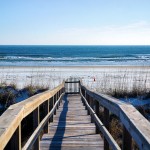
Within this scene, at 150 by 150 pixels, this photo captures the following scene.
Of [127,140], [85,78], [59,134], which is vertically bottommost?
[85,78]

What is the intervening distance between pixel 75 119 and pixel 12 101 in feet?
21.3

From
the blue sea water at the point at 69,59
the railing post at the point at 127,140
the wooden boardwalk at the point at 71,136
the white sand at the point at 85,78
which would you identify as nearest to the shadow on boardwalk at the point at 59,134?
the wooden boardwalk at the point at 71,136

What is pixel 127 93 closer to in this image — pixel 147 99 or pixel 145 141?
pixel 147 99

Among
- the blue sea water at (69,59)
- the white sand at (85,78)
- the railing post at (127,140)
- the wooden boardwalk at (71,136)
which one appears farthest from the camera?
the blue sea water at (69,59)

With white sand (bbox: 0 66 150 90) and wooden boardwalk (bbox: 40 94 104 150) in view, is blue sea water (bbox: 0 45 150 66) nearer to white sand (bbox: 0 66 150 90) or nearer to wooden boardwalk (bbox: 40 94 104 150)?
white sand (bbox: 0 66 150 90)

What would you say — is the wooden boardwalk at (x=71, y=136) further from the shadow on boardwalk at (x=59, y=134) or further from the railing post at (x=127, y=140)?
the railing post at (x=127, y=140)

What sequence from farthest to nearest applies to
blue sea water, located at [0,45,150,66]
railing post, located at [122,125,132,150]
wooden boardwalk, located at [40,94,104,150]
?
blue sea water, located at [0,45,150,66] → wooden boardwalk, located at [40,94,104,150] → railing post, located at [122,125,132,150]

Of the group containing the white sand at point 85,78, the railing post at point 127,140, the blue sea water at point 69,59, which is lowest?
the white sand at point 85,78

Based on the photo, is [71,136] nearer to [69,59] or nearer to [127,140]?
[127,140]

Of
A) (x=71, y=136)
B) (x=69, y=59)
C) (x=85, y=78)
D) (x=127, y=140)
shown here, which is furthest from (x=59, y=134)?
(x=69, y=59)

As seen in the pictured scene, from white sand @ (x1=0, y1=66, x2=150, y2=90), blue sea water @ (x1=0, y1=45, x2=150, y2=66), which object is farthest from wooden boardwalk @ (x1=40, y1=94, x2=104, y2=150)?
blue sea water @ (x1=0, y1=45, x2=150, y2=66)

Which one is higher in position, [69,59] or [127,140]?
[127,140]

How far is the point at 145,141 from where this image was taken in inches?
78.5

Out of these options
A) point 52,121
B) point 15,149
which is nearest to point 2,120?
point 15,149
